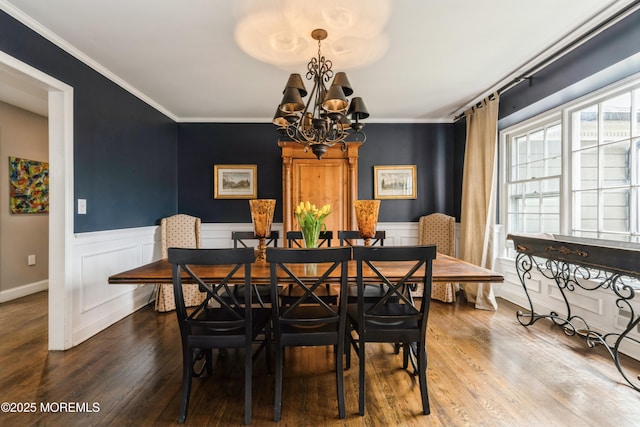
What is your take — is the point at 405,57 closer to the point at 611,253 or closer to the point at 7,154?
the point at 611,253

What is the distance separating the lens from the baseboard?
12.2ft

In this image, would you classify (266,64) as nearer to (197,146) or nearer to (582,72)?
(197,146)

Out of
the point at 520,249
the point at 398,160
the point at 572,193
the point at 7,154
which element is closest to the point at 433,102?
the point at 398,160

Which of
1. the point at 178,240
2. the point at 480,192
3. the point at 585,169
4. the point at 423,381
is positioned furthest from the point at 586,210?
the point at 178,240

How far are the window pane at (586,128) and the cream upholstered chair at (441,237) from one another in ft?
4.93

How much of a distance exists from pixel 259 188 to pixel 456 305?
10.1 ft

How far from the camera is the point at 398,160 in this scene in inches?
173

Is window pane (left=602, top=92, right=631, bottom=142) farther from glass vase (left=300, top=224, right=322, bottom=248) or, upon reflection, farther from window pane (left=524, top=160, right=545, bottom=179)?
glass vase (left=300, top=224, right=322, bottom=248)

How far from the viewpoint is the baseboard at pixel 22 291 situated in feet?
12.2

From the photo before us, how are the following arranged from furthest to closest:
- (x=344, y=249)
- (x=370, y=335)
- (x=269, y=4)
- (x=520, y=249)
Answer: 1. (x=520, y=249)
2. (x=269, y=4)
3. (x=370, y=335)
4. (x=344, y=249)

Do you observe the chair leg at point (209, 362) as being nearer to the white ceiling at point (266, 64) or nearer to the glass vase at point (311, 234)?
the glass vase at point (311, 234)

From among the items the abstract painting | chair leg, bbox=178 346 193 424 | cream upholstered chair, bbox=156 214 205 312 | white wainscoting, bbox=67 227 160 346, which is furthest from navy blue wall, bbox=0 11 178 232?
the abstract painting

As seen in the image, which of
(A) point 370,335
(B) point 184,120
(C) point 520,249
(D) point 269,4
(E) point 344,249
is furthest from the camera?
(B) point 184,120

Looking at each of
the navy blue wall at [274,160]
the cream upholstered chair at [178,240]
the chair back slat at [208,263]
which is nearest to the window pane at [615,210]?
the navy blue wall at [274,160]
